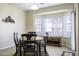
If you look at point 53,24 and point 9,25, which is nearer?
point 9,25

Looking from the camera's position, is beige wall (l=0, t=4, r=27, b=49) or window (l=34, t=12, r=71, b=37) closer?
beige wall (l=0, t=4, r=27, b=49)

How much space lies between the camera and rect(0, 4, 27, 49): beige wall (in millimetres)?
5113

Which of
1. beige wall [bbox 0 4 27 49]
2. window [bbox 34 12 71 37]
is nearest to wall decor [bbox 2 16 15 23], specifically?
beige wall [bbox 0 4 27 49]

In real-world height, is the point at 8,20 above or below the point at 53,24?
above

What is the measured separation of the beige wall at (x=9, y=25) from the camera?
201 inches

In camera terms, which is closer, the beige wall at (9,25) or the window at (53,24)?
the beige wall at (9,25)

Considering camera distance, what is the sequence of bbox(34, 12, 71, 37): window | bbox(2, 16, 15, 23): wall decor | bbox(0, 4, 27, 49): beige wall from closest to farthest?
1. bbox(0, 4, 27, 49): beige wall
2. bbox(2, 16, 15, 23): wall decor
3. bbox(34, 12, 71, 37): window

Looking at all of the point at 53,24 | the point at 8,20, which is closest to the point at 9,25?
the point at 8,20

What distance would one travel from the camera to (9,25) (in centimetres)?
550

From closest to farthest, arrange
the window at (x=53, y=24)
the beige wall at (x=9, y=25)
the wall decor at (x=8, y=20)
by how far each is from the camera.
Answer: the beige wall at (x=9, y=25) < the wall decor at (x=8, y=20) < the window at (x=53, y=24)

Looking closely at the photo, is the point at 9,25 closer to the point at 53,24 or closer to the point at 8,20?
the point at 8,20

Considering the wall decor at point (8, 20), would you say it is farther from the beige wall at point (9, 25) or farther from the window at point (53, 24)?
the window at point (53, 24)

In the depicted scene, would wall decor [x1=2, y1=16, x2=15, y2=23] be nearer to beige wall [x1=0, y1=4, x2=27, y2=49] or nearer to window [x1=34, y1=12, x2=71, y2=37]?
beige wall [x1=0, y1=4, x2=27, y2=49]

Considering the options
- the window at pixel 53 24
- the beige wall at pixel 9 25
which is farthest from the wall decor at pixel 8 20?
the window at pixel 53 24
